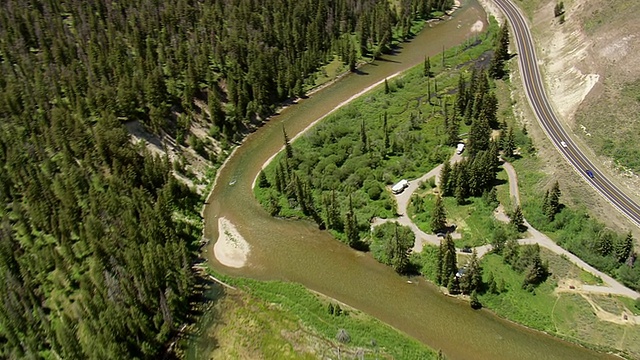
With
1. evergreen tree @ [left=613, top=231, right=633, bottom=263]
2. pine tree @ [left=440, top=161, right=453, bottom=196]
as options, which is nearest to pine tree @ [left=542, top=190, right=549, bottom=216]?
evergreen tree @ [left=613, top=231, right=633, bottom=263]

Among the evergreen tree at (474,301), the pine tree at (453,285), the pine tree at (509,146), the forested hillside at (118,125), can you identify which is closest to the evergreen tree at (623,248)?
the evergreen tree at (474,301)

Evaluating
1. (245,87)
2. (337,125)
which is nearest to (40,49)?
(245,87)

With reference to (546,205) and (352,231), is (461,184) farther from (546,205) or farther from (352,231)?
(352,231)

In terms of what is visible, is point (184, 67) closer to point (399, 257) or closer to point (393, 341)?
point (399, 257)

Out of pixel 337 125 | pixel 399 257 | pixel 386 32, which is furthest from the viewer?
pixel 386 32

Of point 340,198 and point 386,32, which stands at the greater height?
point 386,32

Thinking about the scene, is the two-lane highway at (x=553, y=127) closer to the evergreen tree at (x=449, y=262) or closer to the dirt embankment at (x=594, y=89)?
the dirt embankment at (x=594, y=89)
